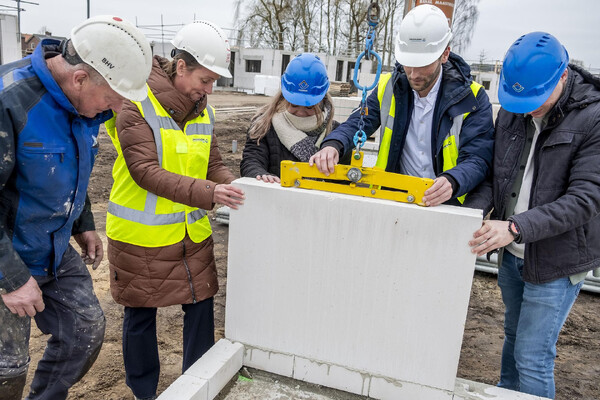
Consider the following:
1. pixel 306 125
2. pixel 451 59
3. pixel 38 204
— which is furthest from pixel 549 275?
pixel 38 204

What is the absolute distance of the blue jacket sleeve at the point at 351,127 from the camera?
9.39 feet

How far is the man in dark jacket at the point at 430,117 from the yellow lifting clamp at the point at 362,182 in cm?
7

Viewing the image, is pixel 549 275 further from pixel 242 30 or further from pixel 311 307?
pixel 242 30

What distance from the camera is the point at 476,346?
14.1ft

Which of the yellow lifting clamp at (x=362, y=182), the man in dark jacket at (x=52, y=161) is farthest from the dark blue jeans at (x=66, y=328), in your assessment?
the yellow lifting clamp at (x=362, y=182)

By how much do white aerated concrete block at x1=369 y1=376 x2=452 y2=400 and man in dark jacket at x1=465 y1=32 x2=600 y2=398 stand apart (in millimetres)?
483

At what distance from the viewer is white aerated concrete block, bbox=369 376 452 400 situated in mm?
2371

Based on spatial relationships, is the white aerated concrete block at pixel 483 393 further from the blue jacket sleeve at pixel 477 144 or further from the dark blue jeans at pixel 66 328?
the dark blue jeans at pixel 66 328

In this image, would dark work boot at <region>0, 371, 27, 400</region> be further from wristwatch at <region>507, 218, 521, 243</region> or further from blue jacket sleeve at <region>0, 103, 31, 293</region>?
wristwatch at <region>507, 218, 521, 243</region>

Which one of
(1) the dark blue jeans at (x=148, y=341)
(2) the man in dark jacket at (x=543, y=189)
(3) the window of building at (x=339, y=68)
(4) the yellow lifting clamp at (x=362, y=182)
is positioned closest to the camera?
(2) the man in dark jacket at (x=543, y=189)

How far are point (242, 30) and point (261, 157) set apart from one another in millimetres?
40652

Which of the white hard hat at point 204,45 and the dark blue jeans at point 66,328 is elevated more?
the white hard hat at point 204,45

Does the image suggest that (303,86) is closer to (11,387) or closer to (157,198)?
(157,198)

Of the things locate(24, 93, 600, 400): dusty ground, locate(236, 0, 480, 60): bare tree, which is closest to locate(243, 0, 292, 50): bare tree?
locate(236, 0, 480, 60): bare tree
